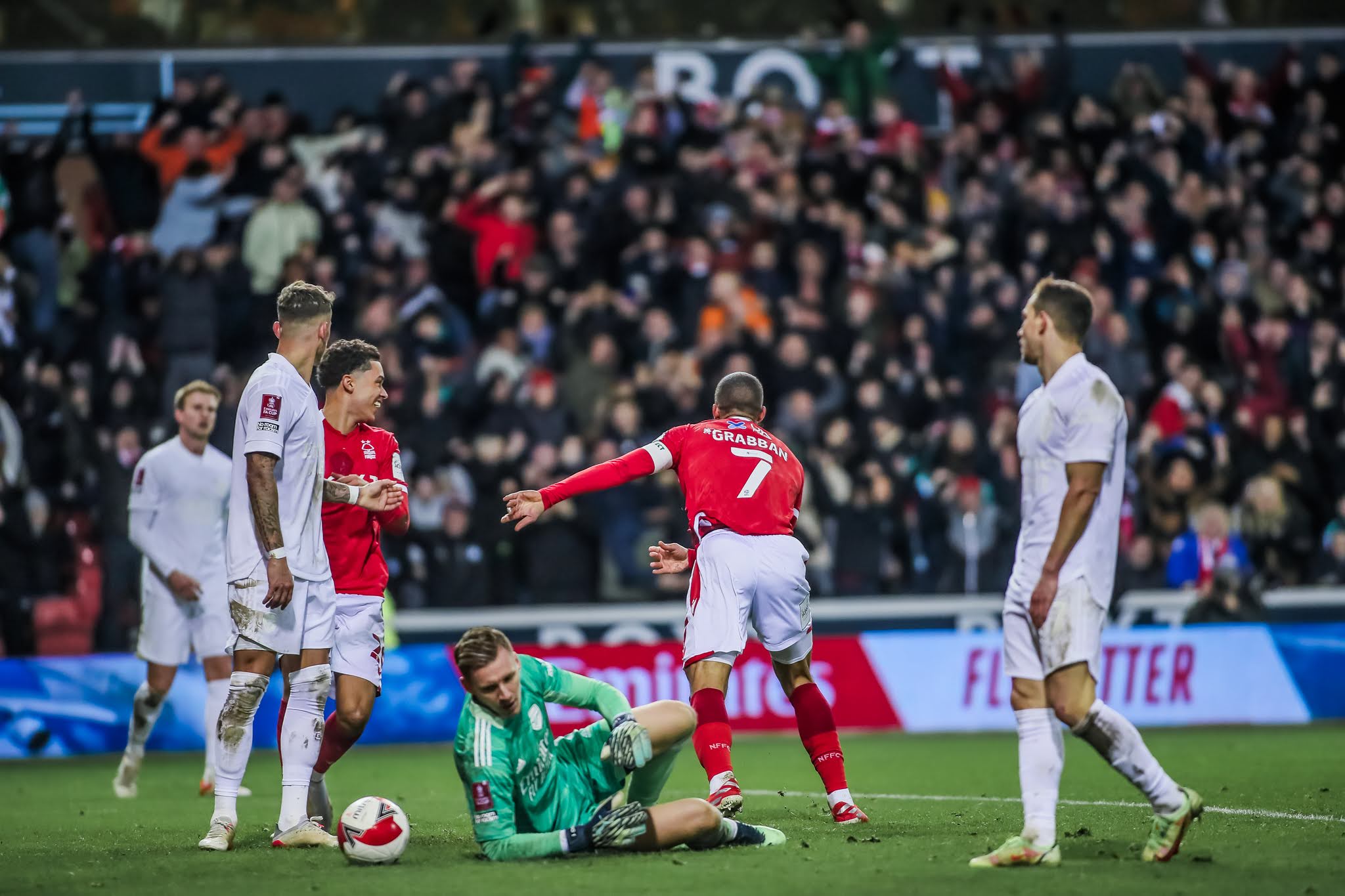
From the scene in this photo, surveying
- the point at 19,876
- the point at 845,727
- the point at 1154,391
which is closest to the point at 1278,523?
the point at 1154,391

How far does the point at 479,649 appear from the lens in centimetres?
704

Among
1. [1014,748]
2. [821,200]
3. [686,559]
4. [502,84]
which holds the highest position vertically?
[502,84]

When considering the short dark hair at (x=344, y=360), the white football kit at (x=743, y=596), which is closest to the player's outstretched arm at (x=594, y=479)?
the white football kit at (x=743, y=596)

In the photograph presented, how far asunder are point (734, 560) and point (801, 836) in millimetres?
1521

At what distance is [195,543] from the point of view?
12.1 meters

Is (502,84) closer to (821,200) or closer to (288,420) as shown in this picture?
(821,200)

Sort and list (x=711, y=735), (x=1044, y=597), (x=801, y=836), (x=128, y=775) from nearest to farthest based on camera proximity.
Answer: (x=1044, y=597) → (x=801, y=836) → (x=711, y=735) → (x=128, y=775)

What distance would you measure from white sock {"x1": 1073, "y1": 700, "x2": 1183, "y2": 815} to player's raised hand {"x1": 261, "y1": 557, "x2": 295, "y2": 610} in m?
3.62

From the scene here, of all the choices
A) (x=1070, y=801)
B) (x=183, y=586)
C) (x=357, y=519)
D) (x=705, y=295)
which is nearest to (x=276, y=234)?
(x=705, y=295)

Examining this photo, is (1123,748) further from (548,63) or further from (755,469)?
(548,63)

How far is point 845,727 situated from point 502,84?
1015cm

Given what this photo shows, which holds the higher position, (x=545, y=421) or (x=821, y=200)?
(x=821, y=200)

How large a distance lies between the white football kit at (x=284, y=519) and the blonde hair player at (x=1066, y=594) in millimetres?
3346

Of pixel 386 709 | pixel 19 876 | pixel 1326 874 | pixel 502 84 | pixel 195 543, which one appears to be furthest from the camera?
pixel 502 84
